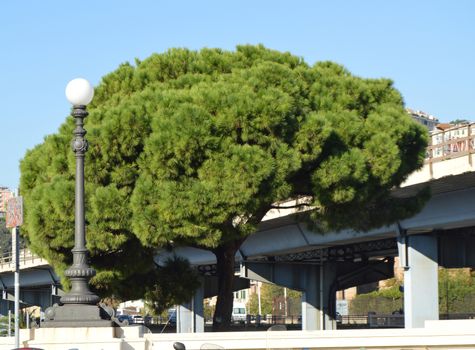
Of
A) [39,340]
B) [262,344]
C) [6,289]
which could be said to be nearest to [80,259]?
[39,340]

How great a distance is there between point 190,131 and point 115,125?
6.15 feet

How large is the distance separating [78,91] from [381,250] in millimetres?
35529

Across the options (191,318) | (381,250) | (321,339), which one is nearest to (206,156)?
(321,339)

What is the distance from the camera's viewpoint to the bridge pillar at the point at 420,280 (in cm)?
3741

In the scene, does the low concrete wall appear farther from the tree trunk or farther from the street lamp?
the tree trunk

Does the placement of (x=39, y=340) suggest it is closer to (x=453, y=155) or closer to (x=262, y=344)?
(x=262, y=344)

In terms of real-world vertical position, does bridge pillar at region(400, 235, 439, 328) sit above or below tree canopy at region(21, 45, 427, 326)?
below

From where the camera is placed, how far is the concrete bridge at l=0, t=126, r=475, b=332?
33969mm

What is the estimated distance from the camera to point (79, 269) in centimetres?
1734

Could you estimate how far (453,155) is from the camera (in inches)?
1254

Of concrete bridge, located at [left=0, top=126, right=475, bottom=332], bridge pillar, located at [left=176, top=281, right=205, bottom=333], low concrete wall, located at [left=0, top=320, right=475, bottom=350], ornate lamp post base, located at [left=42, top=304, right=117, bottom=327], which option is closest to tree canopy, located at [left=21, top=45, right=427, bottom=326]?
low concrete wall, located at [left=0, top=320, right=475, bottom=350]

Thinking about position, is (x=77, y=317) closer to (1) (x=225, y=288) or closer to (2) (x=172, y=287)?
(1) (x=225, y=288)

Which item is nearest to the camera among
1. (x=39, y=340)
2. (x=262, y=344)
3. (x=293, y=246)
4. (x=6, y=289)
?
(x=39, y=340)

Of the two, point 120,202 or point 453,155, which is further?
point 453,155
